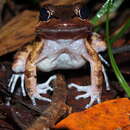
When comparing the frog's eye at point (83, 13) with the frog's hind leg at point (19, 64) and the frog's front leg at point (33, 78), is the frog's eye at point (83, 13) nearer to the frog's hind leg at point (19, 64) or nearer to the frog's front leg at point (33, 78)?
the frog's front leg at point (33, 78)

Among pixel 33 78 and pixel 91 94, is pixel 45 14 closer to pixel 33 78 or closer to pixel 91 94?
pixel 33 78

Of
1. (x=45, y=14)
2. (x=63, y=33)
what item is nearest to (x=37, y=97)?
(x=63, y=33)

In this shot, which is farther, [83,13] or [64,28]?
[83,13]

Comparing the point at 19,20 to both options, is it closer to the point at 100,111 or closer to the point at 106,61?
the point at 106,61

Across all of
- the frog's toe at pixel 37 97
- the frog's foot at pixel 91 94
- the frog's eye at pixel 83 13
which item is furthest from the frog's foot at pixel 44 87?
the frog's eye at pixel 83 13

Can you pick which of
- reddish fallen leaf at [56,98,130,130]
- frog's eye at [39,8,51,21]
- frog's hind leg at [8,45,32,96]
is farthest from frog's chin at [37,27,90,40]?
reddish fallen leaf at [56,98,130,130]

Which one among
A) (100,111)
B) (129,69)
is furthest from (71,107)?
(129,69)

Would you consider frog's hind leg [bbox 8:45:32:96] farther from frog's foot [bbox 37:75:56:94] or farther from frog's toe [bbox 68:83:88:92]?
frog's toe [bbox 68:83:88:92]

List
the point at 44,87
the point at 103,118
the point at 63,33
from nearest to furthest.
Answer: the point at 103,118
the point at 63,33
the point at 44,87
